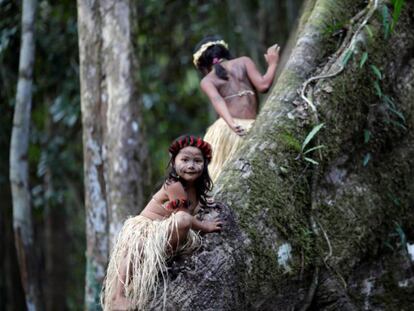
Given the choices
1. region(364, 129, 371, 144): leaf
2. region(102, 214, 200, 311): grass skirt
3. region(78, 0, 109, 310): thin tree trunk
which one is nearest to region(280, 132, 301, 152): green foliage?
region(364, 129, 371, 144): leaf

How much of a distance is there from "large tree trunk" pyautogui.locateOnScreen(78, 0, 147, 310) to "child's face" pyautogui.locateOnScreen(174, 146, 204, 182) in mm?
2476

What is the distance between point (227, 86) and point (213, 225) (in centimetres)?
176

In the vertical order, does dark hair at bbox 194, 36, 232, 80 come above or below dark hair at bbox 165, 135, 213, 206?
above

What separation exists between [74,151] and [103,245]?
497 centimetres

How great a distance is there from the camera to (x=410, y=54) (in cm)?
444

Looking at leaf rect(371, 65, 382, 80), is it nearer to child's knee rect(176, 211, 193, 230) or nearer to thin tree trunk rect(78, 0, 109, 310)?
child's knee rect(176, 211, 193, 230)

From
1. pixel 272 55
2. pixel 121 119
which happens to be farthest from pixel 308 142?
pixel 121 119

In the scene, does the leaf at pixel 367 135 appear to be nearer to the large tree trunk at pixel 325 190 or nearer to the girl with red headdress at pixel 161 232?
the large tree trunk at pixel 325 190

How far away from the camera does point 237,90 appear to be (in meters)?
4.78

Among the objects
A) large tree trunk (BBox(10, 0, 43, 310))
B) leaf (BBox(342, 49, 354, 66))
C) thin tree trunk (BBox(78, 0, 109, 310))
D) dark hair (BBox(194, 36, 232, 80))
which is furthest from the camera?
large tree trunk (BBox(10, 0, 43, 310))

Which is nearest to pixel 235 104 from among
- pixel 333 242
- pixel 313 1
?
pixel 313 1

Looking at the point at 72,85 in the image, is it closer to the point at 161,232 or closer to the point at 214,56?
the point at 214,56

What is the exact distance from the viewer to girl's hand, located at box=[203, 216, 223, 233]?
318 cm

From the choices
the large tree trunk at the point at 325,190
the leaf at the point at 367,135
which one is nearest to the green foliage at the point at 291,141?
the large tree trunk at the point at 325,190
